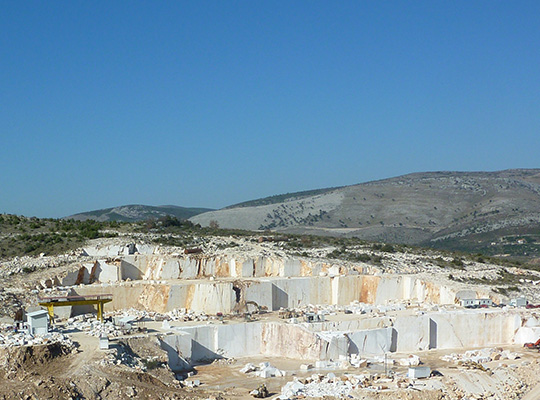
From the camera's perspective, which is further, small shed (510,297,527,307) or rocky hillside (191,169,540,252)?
rocky hillside (191,169,540,252)

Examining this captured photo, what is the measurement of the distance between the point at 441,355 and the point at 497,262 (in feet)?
58.2

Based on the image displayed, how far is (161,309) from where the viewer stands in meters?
35.3

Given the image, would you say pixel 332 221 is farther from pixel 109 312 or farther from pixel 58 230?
pixel 109 312

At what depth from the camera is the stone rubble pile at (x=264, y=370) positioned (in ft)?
90.1

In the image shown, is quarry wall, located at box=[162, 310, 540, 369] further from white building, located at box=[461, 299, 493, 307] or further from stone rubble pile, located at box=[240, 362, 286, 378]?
stone rubble pile, located at box=[240, 362, 286, 378]

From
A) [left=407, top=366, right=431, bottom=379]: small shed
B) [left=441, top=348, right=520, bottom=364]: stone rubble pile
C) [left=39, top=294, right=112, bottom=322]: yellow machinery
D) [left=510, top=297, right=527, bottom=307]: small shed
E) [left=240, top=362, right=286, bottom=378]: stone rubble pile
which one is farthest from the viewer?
[left=510, top=297, right=527, bottom=307]: small shed

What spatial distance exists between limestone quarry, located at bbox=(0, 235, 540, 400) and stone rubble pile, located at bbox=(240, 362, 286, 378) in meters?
0.06

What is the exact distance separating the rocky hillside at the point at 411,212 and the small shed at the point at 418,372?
60170 mm

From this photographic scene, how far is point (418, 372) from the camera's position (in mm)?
26828

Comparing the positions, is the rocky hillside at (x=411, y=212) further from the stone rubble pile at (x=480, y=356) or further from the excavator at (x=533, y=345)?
the stone rubble pile at (x=480, y=356)

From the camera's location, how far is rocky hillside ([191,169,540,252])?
93.0m

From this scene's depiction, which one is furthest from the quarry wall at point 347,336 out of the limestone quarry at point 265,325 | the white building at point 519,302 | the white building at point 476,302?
the white building at point 519,302

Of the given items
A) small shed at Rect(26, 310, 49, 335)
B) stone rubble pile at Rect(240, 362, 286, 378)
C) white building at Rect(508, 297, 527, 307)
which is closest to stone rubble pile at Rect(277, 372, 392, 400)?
stone rubble pile at Rect(240, 362, 286, 378)

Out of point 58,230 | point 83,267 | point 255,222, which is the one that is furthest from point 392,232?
point 83,267
